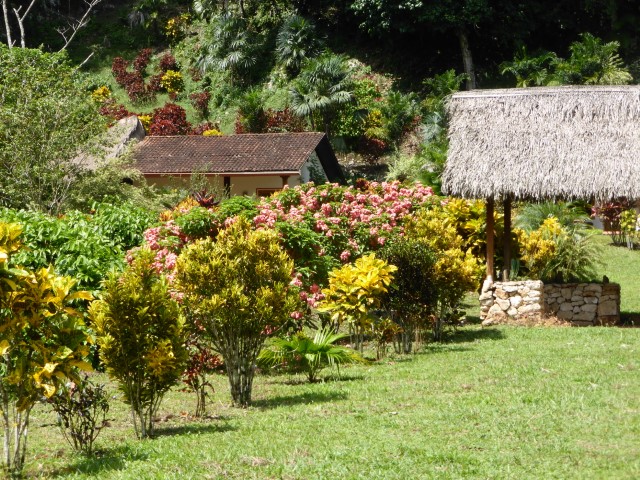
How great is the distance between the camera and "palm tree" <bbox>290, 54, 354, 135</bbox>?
35938 millimetres

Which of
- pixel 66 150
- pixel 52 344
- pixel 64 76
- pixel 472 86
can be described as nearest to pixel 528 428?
pixel 52 344

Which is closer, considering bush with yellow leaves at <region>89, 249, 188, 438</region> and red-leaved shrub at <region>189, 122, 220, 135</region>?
bush with yellow leaves at <region>89, 249, 188, 438</region>

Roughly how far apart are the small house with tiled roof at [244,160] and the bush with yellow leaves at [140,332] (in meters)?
21.9

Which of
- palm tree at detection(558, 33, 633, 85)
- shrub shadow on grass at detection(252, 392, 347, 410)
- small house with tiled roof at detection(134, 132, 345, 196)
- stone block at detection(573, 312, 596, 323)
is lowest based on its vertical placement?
shrub shadow on grass at detection(252, 392, 347, 410)

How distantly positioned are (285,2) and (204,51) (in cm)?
443

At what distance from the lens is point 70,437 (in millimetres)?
8078

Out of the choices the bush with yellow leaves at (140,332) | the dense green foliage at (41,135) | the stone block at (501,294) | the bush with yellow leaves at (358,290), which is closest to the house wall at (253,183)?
the dense green foliage at (41,135)

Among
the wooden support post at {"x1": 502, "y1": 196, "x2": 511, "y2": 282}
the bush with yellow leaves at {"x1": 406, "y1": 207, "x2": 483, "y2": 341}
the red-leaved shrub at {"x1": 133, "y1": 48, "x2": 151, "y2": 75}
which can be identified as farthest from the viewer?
the red-leaved shrub at {"x1": 133, "y1": 48, "x2": 151, "y2": 75}

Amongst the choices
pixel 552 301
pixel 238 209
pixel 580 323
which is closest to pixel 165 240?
pixel 238 209

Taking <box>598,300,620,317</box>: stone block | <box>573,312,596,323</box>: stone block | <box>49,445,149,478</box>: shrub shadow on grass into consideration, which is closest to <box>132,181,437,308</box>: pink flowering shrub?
<box>573,312,596,323</box>: stone block

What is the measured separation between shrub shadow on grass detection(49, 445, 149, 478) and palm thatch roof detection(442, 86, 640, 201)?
922 centimetres

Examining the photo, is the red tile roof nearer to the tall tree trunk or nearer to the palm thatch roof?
the tall tree trunk

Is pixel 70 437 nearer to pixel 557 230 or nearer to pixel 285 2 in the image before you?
pixel 557 230

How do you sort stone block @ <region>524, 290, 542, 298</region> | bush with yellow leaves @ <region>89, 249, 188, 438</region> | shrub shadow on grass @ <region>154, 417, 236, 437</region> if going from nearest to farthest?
bush with yellow leaves @ <region>89, 249, 188, 438</region> < shrub shadow on grass @ <region>154, 417, 236, 437</region> < stone block @ <region>524, 290, 542, 298</region>
